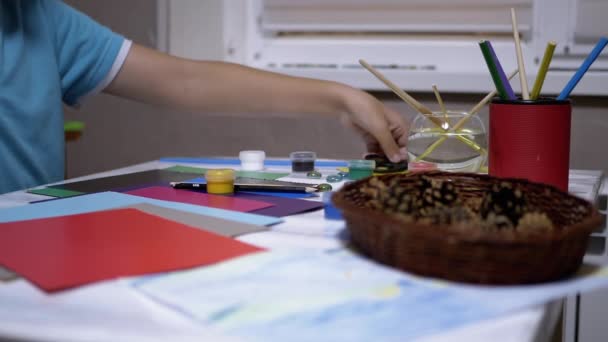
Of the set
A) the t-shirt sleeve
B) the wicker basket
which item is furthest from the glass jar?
the t-shirt sleeve

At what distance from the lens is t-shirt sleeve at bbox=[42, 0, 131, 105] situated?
1.21 meters

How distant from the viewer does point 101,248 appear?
56cm

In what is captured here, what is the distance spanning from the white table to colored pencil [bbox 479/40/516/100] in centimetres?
38

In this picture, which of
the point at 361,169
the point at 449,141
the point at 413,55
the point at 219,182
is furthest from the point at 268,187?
the point at 413,55

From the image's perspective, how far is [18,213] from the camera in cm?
72

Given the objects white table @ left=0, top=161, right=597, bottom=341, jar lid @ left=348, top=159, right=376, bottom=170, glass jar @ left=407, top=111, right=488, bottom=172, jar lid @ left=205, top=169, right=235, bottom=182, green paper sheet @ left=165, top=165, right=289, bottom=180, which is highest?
glass jar @ left=407, top=111, right=488, bottom=172

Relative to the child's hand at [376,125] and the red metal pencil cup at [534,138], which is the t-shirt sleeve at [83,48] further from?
the red metal pencil cup at [534,138]

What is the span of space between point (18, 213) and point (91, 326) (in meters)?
0.35

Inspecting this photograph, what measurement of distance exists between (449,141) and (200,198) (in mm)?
364

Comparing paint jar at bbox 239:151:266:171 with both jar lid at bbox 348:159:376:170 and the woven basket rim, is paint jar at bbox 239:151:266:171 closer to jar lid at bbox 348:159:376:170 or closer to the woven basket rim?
jar lid at bbox 348:159:376:170

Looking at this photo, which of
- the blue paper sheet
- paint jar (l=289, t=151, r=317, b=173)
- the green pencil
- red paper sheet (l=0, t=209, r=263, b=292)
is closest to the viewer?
red paper sheet (l=0, t=209, r=263, b=292)

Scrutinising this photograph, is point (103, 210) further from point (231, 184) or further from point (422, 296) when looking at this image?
point (422, 296)

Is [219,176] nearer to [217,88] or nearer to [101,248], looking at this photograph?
[101,248]

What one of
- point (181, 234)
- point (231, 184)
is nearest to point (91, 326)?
point (181, 234)
